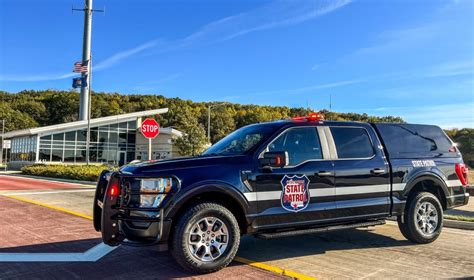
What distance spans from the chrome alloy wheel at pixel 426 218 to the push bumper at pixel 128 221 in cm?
409

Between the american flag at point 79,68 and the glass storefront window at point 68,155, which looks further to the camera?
the glass storefront window at point 68,155

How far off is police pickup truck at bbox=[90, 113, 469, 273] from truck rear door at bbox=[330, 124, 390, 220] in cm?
2

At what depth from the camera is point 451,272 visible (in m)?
5.08

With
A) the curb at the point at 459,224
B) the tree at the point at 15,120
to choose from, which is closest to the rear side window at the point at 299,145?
the curb at the point at 459,224

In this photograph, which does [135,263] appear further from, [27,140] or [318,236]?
[27,140]

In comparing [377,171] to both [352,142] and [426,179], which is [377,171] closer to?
[352,142]

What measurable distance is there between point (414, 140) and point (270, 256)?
10.3 ft

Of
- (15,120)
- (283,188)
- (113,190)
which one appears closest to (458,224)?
(283,188)

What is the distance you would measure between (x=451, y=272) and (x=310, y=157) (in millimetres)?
2200

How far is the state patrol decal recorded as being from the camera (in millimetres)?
5441

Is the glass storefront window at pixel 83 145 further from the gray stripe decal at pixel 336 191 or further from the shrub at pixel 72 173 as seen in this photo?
the gray stripe decal at pixel 336 191

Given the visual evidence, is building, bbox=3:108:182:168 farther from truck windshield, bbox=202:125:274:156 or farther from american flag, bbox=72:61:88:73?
truck windshield, bbox=202:125:274:156

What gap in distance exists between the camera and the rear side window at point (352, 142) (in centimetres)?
616

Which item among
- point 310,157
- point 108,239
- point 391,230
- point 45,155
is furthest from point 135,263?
point 45,155
